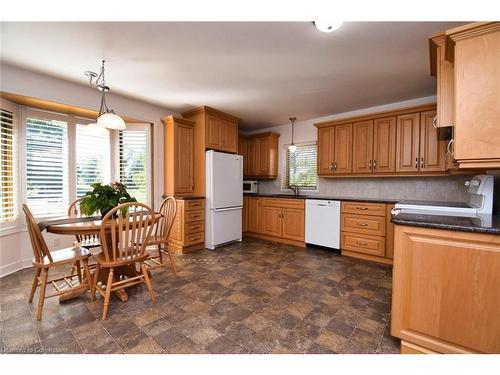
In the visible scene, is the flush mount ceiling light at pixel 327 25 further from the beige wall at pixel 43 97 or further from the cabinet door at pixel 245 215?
the cabinet door at pixel 245 215

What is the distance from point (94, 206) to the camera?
2.04 meters

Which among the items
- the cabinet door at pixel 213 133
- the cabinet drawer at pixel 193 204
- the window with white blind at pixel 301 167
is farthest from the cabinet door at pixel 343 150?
the cabinet drawer at pixel 193 204

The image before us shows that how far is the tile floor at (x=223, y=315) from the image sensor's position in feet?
4.83

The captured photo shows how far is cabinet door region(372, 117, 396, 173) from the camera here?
321cm

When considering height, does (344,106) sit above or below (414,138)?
above

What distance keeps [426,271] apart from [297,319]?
100 centimetres

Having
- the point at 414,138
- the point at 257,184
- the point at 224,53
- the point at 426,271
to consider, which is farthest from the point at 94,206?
the point at 414,138

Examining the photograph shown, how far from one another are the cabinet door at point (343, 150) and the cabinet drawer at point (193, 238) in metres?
2.54

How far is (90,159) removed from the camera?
3312 mm

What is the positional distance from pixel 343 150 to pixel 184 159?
2.71m

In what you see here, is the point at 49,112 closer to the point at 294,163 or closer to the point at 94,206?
the point at 94,206

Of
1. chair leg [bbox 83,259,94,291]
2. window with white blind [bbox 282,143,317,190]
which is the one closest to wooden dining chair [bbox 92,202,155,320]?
chair leg [bbox 83,259,94,291]

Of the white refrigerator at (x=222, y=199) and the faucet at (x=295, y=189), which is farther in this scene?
the faucet at (x=295, y=189)

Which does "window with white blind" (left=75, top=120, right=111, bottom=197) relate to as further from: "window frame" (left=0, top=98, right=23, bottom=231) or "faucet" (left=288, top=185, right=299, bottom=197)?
"faucet" (left=288, top=185, right=299, bottom=197)
